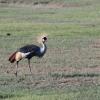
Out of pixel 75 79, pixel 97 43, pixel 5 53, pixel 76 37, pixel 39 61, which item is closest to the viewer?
pixel 75 79

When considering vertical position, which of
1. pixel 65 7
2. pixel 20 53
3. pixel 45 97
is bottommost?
pixel 45 97

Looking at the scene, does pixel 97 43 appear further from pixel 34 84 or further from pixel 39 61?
pixel 34 84

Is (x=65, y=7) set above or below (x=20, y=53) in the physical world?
above

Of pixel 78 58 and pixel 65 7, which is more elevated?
pixel 65 7

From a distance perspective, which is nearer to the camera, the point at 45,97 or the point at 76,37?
the point at 45,97

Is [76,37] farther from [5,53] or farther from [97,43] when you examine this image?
[5,53]

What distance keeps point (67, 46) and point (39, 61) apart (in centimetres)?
458

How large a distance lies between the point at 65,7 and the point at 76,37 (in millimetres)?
31004

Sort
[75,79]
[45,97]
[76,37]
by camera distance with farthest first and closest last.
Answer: [76,37] → [75,79] → [45,97]

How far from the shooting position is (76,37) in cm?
2686

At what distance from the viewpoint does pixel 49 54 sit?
19922mm

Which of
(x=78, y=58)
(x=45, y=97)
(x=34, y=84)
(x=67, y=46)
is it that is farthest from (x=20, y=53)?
(x=67, y=46)

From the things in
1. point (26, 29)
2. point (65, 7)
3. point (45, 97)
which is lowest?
point (45, 97)

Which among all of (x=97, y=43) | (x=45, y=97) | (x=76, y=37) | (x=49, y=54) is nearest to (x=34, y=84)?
(x=45, y=97)
